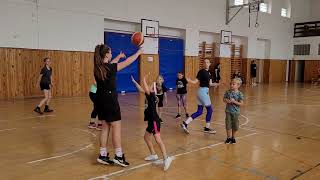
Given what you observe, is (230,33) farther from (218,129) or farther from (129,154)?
(129,154)

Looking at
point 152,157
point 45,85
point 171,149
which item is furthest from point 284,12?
point 152,157

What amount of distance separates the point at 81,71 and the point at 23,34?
3.37m

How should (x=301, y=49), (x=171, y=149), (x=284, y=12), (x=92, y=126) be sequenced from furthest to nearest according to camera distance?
(x=301, y=49) → (x=284, y=12) → (x=92, y=126) → (x=171, y=149)

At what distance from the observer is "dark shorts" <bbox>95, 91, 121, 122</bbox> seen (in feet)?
16.0

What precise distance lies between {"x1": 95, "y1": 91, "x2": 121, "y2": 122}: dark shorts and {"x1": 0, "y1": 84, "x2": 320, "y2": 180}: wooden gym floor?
2.65ft

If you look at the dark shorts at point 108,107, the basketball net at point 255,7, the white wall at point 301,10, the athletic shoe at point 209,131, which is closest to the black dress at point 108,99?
the dark shorts at point 108,107

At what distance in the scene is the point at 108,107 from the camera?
4887 millimetres

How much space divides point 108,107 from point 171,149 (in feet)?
5.90

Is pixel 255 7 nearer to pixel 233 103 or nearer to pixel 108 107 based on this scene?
pixel 233 103

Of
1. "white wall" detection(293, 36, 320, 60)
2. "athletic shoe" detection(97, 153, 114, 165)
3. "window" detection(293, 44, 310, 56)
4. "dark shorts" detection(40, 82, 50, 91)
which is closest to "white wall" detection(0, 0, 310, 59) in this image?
"dark shorts" detection(40, 82, 50, 91)

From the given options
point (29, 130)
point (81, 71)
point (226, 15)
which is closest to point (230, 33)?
point (226, 15)

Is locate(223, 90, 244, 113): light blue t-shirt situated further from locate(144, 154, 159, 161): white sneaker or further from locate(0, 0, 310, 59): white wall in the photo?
locate(0, 0, 310, 59): white wall

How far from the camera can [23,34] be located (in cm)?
1407

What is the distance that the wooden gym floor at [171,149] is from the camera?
4.73 metres
